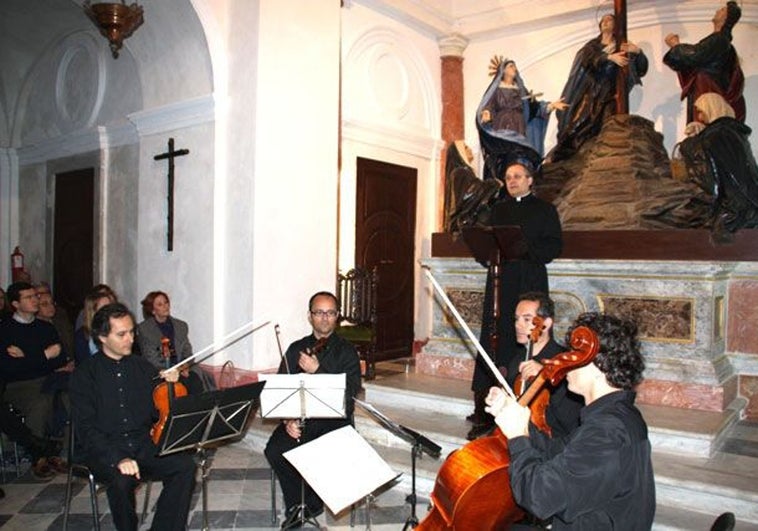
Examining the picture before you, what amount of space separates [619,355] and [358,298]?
17.5 ft

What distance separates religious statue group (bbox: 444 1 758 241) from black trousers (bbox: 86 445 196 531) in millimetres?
3265

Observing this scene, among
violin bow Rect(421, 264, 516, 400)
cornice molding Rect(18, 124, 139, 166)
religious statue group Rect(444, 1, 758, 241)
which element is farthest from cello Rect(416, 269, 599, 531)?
cornice molding Rect(18, 124, 139, 166)

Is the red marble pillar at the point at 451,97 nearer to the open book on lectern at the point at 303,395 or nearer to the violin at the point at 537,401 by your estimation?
the open book on lectern at the point at 303,395

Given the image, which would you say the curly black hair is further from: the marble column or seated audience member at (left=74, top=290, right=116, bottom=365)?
seated audience member at (left=74, top=290, right=116, bottom=365)

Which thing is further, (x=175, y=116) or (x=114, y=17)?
(x=175, y=116)

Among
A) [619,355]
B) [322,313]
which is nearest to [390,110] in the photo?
[322,313]

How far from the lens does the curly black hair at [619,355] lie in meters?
2.05

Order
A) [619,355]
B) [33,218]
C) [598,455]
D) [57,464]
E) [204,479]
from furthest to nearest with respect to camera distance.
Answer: [33,218], [57,464], [204,479], [619,355], [598,455]

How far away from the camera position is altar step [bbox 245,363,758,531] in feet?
11.9

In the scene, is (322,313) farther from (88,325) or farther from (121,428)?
(88,325)

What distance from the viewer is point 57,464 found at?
15.7 ft

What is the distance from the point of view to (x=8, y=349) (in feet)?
16.2

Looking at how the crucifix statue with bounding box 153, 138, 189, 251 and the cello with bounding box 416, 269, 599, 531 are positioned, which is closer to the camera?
→ the cello with bounding box 416, 269, 599, 531

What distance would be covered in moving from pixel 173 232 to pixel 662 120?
620 cm
